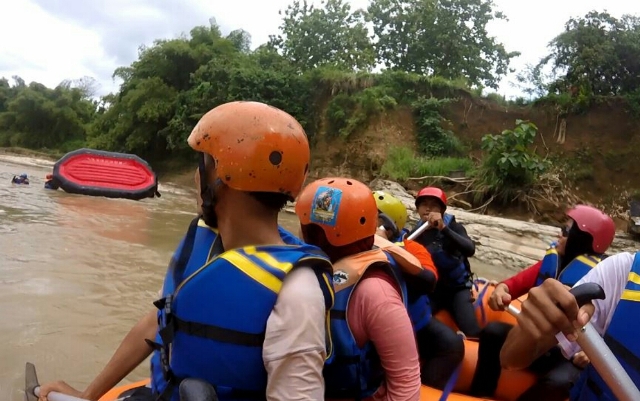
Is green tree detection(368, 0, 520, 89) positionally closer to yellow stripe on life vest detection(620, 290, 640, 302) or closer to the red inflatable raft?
the red inflatable raft

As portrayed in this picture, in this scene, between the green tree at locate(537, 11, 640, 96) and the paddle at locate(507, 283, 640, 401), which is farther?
the green tree at locate(537, 11, 640, 96)

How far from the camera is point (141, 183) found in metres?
10.9

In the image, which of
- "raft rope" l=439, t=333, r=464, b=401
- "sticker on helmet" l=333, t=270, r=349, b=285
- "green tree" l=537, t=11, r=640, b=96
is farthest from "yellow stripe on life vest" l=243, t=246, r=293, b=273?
"green tree" l=537, t=11, r=640, b=96

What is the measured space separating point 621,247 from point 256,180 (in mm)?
9031

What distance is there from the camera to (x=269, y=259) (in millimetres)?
1059

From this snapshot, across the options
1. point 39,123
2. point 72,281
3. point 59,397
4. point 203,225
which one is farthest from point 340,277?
point 39,123

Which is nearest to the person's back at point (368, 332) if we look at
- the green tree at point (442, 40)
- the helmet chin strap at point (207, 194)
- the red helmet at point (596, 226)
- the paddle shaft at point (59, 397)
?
the helmet chin strap at point (207, 194)

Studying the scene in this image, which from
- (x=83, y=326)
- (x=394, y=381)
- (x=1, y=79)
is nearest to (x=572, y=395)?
(x=394, y=381)

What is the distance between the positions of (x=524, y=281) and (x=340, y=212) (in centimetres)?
157

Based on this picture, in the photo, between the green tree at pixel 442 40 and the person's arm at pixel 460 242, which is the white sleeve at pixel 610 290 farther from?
the green tree at pixel 442 40

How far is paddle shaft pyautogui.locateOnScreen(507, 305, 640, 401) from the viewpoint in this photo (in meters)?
0.84

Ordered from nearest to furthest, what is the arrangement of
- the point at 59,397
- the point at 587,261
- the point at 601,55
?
the point at 59,397
the point at 587,261
the point at 601,55

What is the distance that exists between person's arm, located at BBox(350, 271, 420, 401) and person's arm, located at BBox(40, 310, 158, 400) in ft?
1.91

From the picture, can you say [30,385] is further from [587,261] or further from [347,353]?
[587,261]
